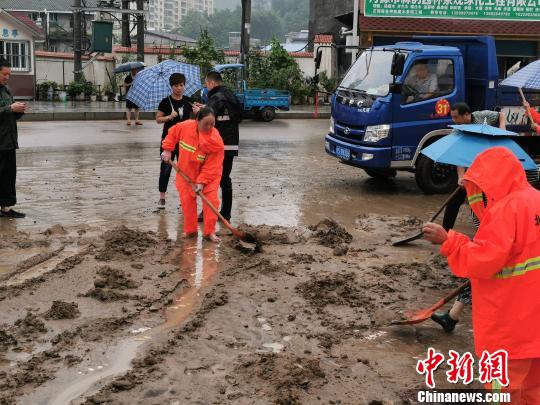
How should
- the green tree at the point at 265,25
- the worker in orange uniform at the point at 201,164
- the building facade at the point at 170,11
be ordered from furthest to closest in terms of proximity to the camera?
the building facade at the point at 170,11
the green tree at the point at 265,25
the worker in orange uniform at the point at 201,164

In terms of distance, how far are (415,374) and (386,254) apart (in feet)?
10.1

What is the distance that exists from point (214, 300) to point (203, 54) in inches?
903

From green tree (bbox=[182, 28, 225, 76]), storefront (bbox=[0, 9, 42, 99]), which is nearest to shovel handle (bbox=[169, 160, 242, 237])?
green tree (bbox=[182, 28, 225, 76])

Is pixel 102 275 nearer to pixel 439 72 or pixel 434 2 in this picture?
pixel 439 72

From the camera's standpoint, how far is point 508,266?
11.5ft

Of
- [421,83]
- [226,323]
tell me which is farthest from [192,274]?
[421,83]

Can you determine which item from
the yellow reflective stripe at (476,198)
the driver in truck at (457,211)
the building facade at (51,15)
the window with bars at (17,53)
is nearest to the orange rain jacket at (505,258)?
the yellow reflective stripe at (476,198)

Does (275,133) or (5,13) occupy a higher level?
(5,13)

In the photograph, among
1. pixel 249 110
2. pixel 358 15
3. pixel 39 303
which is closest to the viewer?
pixel 39 303

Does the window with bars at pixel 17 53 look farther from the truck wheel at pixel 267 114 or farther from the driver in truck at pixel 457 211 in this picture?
the driver in truck at pixel 457 211

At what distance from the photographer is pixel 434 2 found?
24.2 metres

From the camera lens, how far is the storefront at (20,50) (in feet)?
88.2

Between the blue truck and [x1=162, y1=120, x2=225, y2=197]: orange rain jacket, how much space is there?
3618mm

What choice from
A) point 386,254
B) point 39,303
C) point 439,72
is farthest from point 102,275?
point 439,72
